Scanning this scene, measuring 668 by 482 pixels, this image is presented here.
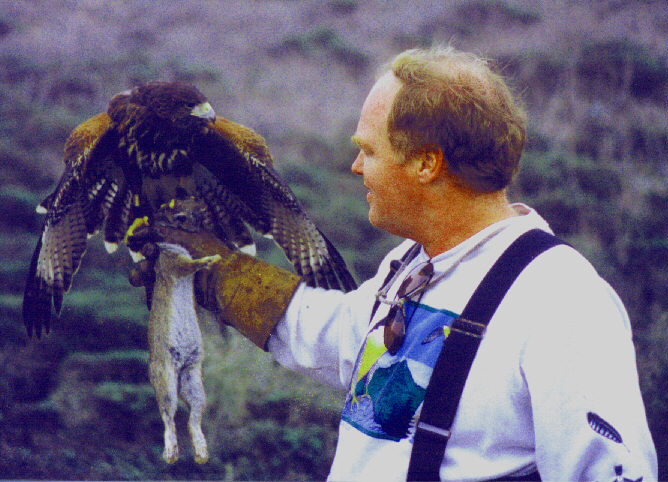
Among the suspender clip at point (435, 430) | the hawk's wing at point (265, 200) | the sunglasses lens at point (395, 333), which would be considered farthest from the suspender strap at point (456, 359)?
the hawk's wing at point (265, 200)

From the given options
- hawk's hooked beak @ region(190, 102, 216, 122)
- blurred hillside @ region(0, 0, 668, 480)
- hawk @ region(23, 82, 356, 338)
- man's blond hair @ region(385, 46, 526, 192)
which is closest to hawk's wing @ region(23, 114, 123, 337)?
hawk @ region(23, 82, 356, 338)

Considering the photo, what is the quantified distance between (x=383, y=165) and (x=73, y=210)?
875mm

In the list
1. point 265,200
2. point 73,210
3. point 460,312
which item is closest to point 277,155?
point 265,200

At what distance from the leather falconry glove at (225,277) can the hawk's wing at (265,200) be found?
158 mm

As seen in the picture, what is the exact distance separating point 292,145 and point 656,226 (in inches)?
49.2

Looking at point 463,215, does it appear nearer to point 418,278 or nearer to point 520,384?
point 418,278

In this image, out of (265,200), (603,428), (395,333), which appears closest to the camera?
(603,428)

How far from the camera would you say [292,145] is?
2.36 metres

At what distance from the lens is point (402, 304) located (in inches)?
47.9

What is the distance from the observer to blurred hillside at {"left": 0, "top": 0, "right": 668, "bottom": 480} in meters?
2.10

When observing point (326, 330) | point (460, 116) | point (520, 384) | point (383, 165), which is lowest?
point (326, 330)

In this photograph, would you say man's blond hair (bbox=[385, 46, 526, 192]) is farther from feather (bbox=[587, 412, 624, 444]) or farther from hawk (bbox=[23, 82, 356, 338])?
hawk (bbox=[23, 82, 356, 338])

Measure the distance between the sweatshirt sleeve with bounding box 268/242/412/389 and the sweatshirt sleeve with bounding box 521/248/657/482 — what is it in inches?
17.6

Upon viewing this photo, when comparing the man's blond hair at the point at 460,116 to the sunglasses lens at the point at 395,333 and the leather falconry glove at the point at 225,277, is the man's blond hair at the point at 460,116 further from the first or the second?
the leather falconry glove at the point at 225,277
